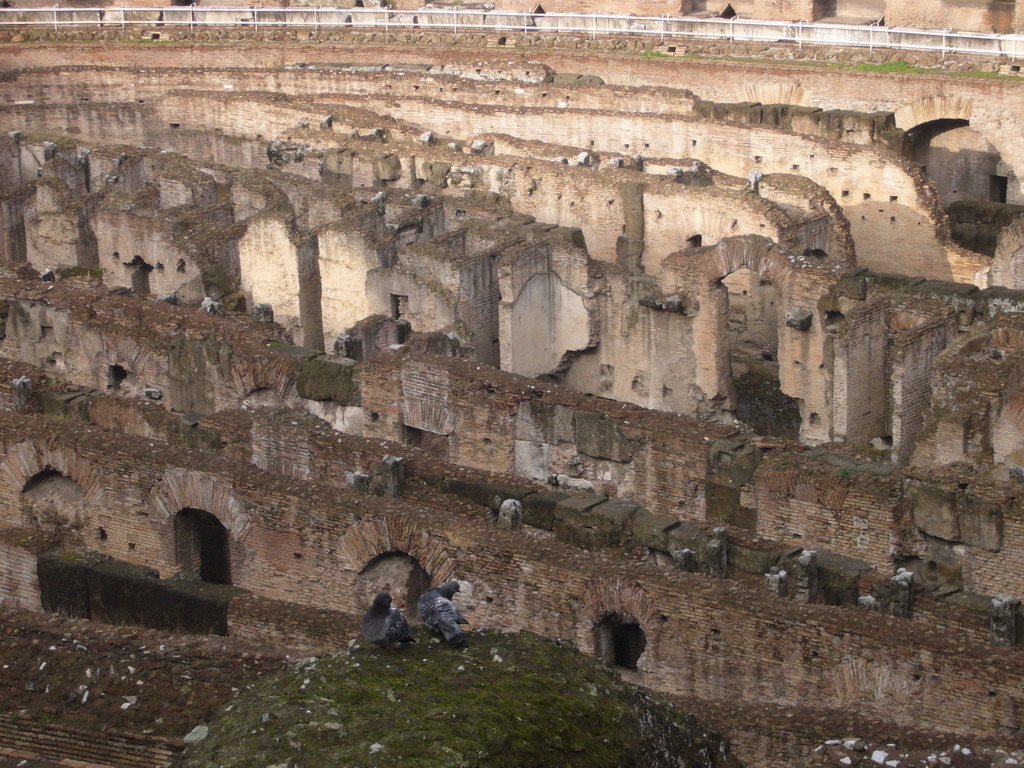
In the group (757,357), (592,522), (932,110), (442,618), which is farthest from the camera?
(932,110)

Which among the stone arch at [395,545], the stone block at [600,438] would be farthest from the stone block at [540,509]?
the stone block at [600,438]

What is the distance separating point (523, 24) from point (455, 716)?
102 feet

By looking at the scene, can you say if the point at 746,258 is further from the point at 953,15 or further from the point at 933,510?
the point at 953,15

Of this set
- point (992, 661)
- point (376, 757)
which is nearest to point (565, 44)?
point (992, 661)

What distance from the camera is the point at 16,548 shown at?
815 inches

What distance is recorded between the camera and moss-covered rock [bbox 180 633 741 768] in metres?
14.0

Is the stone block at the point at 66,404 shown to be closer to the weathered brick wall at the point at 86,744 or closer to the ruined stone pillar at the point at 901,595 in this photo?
the weathered brick wall at the point at 86,744

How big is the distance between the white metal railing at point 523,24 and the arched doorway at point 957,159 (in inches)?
65.6

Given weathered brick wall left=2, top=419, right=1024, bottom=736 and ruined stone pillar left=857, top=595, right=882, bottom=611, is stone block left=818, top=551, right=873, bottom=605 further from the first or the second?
weathered brick wall left=2, top=419, right=1024, bottom=736

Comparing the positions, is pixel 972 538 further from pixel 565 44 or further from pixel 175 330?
pixel 565 44

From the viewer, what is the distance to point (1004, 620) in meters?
18.1

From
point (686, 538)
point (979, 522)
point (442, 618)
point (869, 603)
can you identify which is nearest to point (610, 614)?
point (686, 538)

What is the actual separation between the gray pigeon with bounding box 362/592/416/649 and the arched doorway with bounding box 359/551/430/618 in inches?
178

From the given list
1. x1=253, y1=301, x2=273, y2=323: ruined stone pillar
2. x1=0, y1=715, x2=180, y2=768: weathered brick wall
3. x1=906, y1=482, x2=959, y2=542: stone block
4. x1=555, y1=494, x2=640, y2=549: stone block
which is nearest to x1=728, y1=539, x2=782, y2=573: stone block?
x1=555, y1=494, x2=640, y2=549: stone block
